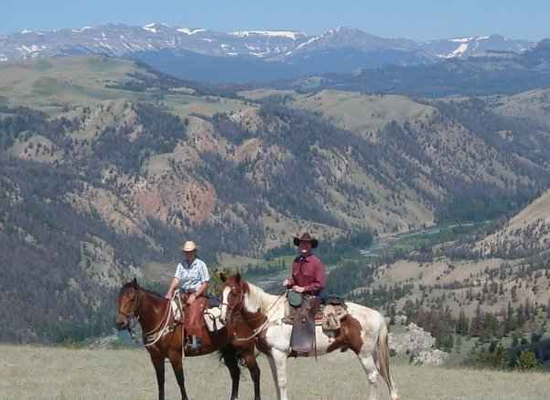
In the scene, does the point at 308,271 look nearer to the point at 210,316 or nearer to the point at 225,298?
the point at 225,298

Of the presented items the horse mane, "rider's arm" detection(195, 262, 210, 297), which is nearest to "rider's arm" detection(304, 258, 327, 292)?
the horse mane

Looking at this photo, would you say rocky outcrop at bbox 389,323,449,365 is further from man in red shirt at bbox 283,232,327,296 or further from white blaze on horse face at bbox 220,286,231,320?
white blaze on horse face at bbox 220,286,231,320

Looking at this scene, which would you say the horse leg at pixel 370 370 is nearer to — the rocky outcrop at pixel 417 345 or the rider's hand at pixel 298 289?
the rider's hand at pixel 298 289

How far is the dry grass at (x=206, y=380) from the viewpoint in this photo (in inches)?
1686

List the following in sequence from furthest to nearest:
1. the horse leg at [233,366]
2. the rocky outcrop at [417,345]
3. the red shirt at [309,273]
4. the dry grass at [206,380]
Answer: the rocky outcrop at [417,345] → the dry grass at [206,380] → the horse leg at [233,366] → the red shirt at [309,273]

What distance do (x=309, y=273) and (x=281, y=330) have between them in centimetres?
233

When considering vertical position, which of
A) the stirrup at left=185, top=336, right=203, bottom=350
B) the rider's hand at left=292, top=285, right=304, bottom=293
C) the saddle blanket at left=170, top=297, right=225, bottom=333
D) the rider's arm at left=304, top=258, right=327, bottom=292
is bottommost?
the stirrup at left=185, top=336, right=203, bottom=350

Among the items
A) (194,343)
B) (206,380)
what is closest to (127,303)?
(194,343)

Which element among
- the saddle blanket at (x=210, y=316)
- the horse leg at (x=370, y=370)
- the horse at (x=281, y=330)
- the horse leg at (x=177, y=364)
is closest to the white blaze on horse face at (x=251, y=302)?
the horse at (x=281, y=330)

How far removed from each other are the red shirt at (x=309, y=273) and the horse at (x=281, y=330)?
1.04 metres

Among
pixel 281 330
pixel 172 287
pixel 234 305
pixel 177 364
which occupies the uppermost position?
pixel 172 287

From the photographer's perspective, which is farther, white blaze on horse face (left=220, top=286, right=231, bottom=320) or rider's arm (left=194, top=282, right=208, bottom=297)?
rider's arm (left=194, top=282, right=208, bottom=297)

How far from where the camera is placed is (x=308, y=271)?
35656mm

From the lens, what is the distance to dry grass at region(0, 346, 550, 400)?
42.8m
